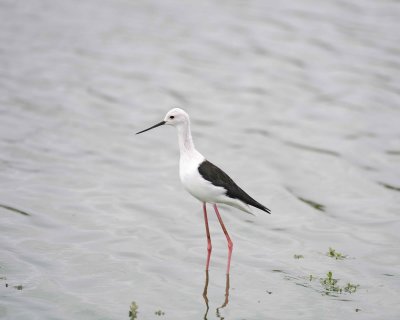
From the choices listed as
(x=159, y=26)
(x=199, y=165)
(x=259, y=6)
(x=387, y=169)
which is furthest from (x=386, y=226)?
(x=259, y=6)

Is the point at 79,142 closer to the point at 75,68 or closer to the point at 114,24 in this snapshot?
the point at 75,68

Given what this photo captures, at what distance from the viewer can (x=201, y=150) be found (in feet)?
45.1

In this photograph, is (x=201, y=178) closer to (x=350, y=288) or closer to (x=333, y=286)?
(x=333, y=286)

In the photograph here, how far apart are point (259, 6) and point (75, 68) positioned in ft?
23.7

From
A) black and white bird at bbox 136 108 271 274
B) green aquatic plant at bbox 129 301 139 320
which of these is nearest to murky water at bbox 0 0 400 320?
green aquatic plant at bbox 129 301 139 320

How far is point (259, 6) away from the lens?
22297 mm

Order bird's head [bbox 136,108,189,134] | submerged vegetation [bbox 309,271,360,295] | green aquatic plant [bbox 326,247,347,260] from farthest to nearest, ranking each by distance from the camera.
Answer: green aquatic plant [bbox 326,247,347,260] < bird's head [bbox 136,108,189,134] < submerged vegetation [bbox 309,271,360,295]

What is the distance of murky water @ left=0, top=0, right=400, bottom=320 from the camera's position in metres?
8.62

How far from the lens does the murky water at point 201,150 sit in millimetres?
8625

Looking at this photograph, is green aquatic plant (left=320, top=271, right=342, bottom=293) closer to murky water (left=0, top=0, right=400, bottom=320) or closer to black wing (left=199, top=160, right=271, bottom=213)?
murky water (left=0, top=0, right=400, bottom=320)

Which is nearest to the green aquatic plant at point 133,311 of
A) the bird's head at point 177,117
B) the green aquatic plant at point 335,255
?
the bird's head at point 177,117

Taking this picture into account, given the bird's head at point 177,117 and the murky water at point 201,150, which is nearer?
the murky water at point 201,150

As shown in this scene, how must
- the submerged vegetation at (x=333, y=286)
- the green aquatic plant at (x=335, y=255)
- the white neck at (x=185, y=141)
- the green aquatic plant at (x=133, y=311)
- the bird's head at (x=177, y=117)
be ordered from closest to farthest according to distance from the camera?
the green aquatic plant at (x=133, y=311) → the submerged vegetation at (x=333, y=286) → the white neck at (x=185, y=141) → the bird's head at (x=177, y=117) → the green aquatic plant at (x=335, y=255)

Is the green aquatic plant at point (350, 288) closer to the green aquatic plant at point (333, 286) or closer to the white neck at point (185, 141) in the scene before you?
the green aquatic plant at point (333, 286)
